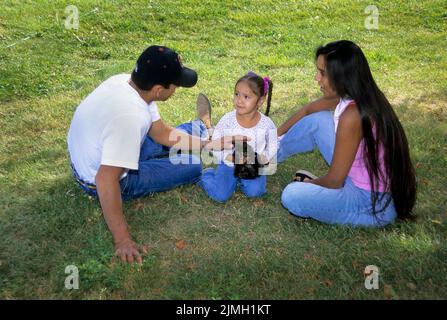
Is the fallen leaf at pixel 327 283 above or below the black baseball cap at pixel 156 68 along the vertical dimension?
below

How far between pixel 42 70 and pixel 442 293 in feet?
19.8

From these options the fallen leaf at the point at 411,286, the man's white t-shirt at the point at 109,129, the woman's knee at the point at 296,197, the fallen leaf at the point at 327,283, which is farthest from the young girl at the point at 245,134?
the fallen leaf at the point at 411,286

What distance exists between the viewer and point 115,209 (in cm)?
365

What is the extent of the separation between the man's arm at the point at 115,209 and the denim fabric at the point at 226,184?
1019 mm

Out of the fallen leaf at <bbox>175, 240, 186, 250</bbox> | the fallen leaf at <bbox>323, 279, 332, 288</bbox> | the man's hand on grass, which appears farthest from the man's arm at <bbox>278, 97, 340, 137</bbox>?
the man's hand on grass

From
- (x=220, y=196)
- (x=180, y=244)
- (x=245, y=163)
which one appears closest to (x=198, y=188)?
(x=220, y=196)

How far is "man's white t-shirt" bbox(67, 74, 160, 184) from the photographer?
3613 mm

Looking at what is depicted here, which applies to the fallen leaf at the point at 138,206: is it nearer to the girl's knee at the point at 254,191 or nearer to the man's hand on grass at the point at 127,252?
the man's hand on grass at the point at 127,252

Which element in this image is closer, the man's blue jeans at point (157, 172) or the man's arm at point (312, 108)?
the man's blue jeans at point (157, 172)

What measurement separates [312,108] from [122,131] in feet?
6.47

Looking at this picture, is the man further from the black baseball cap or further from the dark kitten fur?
the dark kitten fur

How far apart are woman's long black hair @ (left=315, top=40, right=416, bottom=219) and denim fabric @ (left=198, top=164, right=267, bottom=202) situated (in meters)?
1.06

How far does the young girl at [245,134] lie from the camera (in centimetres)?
450

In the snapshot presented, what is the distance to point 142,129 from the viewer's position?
12.5ft
